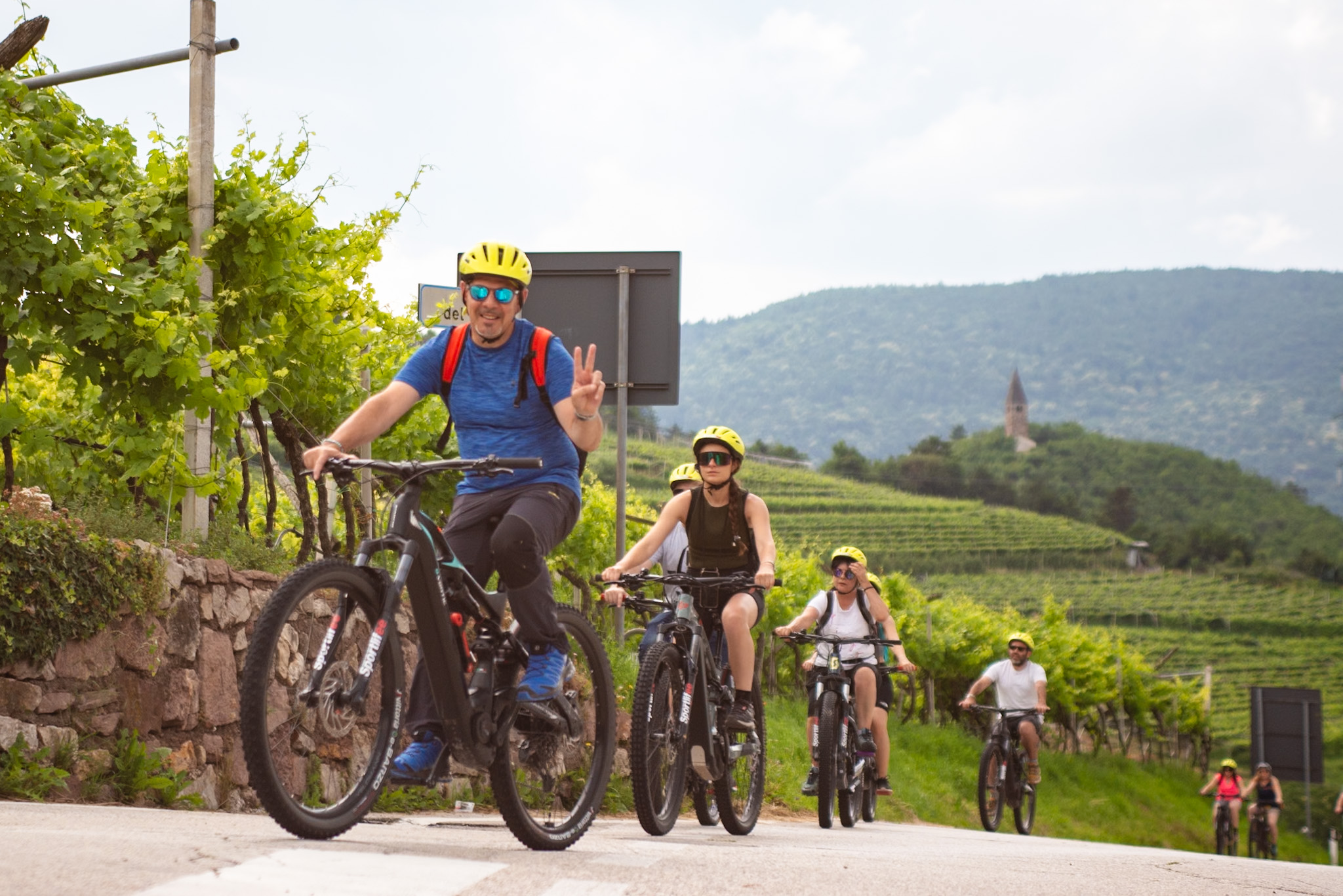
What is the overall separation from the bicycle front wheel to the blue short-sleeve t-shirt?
1.64 ft

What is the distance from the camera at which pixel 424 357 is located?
495 centimetres

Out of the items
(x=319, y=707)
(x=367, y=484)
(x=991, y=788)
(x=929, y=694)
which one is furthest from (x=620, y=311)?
(x=929, y=694)

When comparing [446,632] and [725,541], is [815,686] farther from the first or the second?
[446,632]

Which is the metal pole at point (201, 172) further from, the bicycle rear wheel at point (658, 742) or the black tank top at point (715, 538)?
the bicycle rear wheel at point (658, 742)

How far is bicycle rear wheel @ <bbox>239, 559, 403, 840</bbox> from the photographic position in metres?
3.83

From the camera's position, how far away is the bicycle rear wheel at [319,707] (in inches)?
151

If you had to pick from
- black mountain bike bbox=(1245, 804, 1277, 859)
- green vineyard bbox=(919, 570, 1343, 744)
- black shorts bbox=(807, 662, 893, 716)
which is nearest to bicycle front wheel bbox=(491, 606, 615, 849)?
black shorts bbox=(807, 662, 893, 716)

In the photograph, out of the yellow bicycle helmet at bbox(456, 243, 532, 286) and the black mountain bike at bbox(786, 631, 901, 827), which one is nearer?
the yellow bicycle helmet at bbox(456, 243, 532, 286)

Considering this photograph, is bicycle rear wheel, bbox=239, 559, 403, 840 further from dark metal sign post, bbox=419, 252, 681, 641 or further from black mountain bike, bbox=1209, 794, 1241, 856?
black mountain bike, bbox=1209, 794, 1241, 856

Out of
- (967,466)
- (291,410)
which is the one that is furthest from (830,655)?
(967,466)

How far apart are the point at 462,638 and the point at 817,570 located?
28.4 meters

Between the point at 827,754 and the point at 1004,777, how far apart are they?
443 cm

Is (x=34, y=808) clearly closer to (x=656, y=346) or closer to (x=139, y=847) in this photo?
(x=139, y=847)

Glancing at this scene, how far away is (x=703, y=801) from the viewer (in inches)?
288
